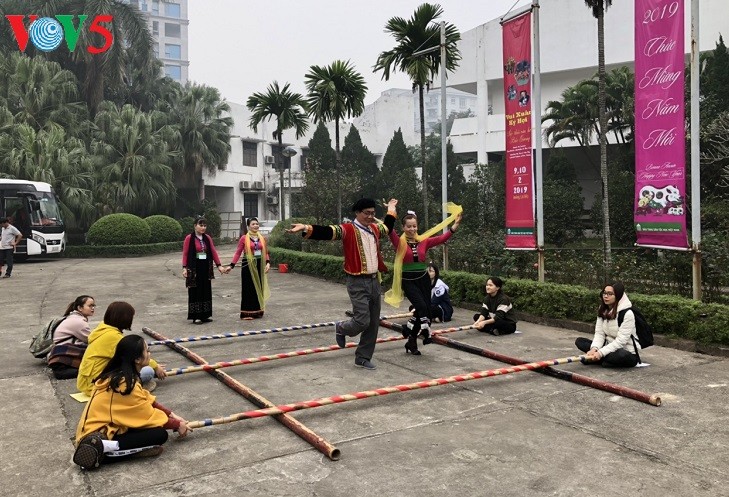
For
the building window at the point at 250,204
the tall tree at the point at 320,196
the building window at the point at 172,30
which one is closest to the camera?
the tall tree at the point at 320,196

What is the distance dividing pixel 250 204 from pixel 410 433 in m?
41.3

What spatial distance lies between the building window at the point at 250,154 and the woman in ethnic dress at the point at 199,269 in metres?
34.3

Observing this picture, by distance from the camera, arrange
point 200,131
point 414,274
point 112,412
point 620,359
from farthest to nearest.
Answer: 1. point 200,131
2. point 414,274
3. point 620,359
4. point 112,412

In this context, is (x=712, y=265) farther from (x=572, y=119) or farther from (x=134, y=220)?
(x=134, y=220)

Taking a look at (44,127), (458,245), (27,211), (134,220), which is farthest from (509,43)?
(44,127)

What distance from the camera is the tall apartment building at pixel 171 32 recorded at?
9544 centimetres

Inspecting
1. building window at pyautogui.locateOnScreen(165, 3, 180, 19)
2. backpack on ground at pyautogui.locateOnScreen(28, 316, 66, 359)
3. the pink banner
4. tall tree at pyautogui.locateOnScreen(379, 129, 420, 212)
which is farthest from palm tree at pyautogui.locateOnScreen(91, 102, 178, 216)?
building window at pyautogui.locateOnScreen(165, 3, 180, 19)

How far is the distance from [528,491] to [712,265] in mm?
6519

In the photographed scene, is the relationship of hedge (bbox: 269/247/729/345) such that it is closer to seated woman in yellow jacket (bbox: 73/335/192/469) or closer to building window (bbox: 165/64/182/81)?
seated woman in yellow jacket (bbox: 73/335/192/469)

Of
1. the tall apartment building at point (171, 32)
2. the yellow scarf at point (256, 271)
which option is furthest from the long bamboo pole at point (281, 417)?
the tall apartment building at point (171, 32)

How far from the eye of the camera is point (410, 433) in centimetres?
511

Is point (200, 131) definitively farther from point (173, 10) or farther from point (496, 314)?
point (173, 10)

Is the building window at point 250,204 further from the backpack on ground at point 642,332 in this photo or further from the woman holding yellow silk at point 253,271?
the backpack on ground at point 642,332

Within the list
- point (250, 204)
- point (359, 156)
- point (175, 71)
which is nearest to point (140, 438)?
point (359, 156)
